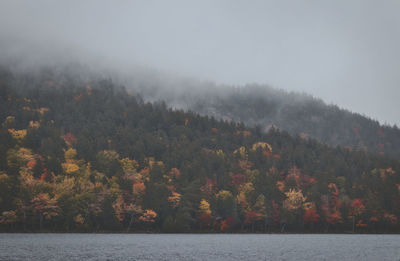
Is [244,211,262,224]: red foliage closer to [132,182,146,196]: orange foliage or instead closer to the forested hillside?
the forested hillside

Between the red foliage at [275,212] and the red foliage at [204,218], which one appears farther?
the red foliage at [275,212]

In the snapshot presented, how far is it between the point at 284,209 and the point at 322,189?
3128 cm

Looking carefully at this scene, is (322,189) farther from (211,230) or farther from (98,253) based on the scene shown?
(98,253)

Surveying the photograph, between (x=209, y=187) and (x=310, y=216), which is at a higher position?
(x=209, y=187)

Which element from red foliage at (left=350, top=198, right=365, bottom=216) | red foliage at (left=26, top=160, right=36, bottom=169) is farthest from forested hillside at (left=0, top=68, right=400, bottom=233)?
red foliage at (left=26, top=160, right=36, bottom=169)

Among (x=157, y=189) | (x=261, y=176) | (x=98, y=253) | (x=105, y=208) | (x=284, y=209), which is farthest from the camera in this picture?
(x=261, y=176)

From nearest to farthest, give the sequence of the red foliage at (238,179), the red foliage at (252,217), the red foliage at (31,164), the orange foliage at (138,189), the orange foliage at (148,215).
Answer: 1. the orange foliage at (148,215)
2. the red foliage at (31,164)
3. the orange foliage at (138,189)
4. the red foliage at (252,217)
5. the red foliage at (238,179)

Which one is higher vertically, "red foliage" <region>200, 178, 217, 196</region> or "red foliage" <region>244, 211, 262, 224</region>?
"red foliage" <region>200, 178, 217, 196</region>

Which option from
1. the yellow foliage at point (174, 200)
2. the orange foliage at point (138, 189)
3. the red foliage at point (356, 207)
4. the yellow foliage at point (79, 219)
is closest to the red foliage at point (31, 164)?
the yellow foliage at point (79, 219)

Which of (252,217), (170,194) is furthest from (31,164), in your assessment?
(252,217)

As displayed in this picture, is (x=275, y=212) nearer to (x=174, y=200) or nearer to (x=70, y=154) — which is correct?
(x=174, y=200)

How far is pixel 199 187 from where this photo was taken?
14288 cm

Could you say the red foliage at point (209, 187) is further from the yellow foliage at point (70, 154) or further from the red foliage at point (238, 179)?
the yellow foliage at point (70, 154)

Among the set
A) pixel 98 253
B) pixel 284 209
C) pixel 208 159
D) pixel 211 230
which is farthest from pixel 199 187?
pixel 98 253
